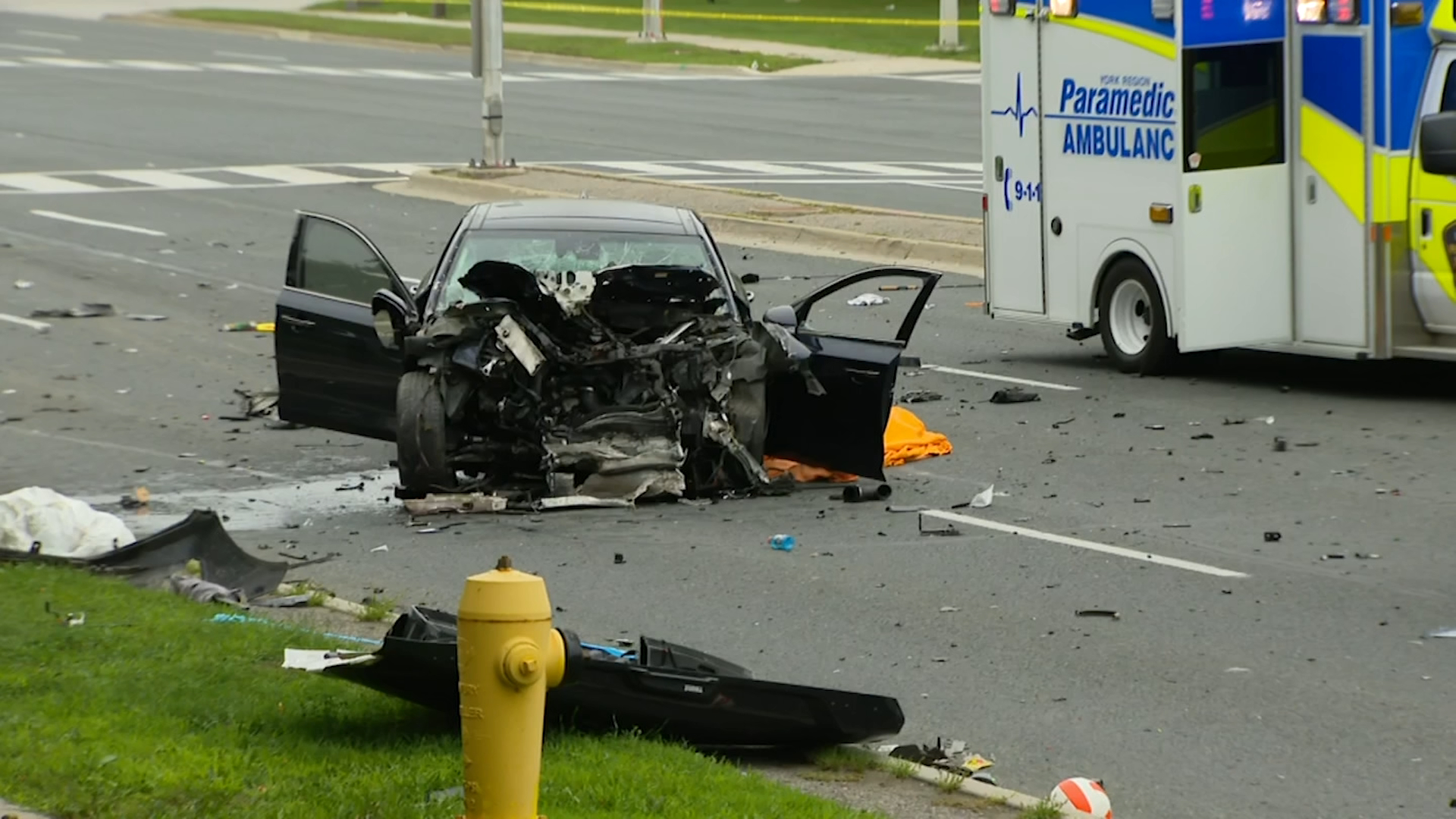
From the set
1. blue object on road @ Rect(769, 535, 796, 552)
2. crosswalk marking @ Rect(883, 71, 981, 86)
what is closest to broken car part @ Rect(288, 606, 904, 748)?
blue object on road @ Rect(769, 535, 796, 552)

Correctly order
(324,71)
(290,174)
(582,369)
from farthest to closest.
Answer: (324,71) → (290,174) → (582,369)

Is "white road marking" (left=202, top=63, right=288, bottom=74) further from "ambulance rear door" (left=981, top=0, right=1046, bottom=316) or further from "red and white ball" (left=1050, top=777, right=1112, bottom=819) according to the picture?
"red and white ball" (left=1050, top=777, right=1112, bottom=819)

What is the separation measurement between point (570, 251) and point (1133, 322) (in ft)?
17.5

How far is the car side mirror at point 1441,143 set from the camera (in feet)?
35.2

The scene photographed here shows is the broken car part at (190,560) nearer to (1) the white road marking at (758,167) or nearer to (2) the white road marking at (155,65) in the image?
(1) the white road marking at (758,167)

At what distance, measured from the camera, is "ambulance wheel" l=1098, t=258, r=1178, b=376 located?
51.0ft

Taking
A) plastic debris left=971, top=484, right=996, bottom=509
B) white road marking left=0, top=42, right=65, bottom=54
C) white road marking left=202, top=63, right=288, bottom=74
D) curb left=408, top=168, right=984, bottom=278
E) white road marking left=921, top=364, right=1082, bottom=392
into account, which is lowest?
plastic debris left=971, top=484, right=996, bottom=509

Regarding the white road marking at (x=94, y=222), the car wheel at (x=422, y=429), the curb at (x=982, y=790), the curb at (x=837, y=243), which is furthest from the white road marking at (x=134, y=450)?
the white road marking at (x=94, y=222)

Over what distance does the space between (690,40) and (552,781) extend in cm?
4687

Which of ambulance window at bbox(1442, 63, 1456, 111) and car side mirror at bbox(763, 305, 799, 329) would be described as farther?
ambulance window at bbox(1442, 63, 1456, 111)

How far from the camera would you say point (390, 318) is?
39.7ft

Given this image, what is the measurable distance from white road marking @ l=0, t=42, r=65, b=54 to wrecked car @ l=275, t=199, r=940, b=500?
130 ft

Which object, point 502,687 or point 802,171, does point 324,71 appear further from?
point 502,687

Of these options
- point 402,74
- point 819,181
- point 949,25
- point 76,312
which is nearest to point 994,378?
point 76,312
